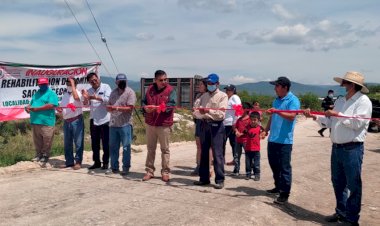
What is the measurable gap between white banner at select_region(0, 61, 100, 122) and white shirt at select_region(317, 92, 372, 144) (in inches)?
333

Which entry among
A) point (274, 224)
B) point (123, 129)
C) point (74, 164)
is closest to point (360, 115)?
point (274, 224)

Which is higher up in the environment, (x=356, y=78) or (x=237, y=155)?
(x=356, y=78)

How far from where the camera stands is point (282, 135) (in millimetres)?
6543

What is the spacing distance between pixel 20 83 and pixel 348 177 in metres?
8.84

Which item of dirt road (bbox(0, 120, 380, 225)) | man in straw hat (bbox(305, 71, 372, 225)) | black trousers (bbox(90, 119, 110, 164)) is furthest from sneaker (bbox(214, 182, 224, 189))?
black trousers (bbox(90, 119, 110, 164))

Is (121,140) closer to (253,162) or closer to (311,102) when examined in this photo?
(253,162)

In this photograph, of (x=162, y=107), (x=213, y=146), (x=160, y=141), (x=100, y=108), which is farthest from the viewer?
(x=100, y=108)

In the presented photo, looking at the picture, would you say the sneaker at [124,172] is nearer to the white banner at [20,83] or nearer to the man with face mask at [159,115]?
the man with face mask at [159,115]

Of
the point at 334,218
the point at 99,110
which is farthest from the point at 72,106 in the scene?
the point at 334,218

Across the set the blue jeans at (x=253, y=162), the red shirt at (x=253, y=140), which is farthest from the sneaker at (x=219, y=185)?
the red shirt at (x=253, y=140)

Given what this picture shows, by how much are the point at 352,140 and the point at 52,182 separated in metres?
5.14

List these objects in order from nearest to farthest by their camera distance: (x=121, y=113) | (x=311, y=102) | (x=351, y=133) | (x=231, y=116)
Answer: (x=351, y=133)
(x=121, y=113)
(x=231, y=116)
(x=311, y=102)

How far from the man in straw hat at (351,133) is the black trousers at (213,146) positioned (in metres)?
2.13

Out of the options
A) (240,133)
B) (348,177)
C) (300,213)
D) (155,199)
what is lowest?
(300,213)
